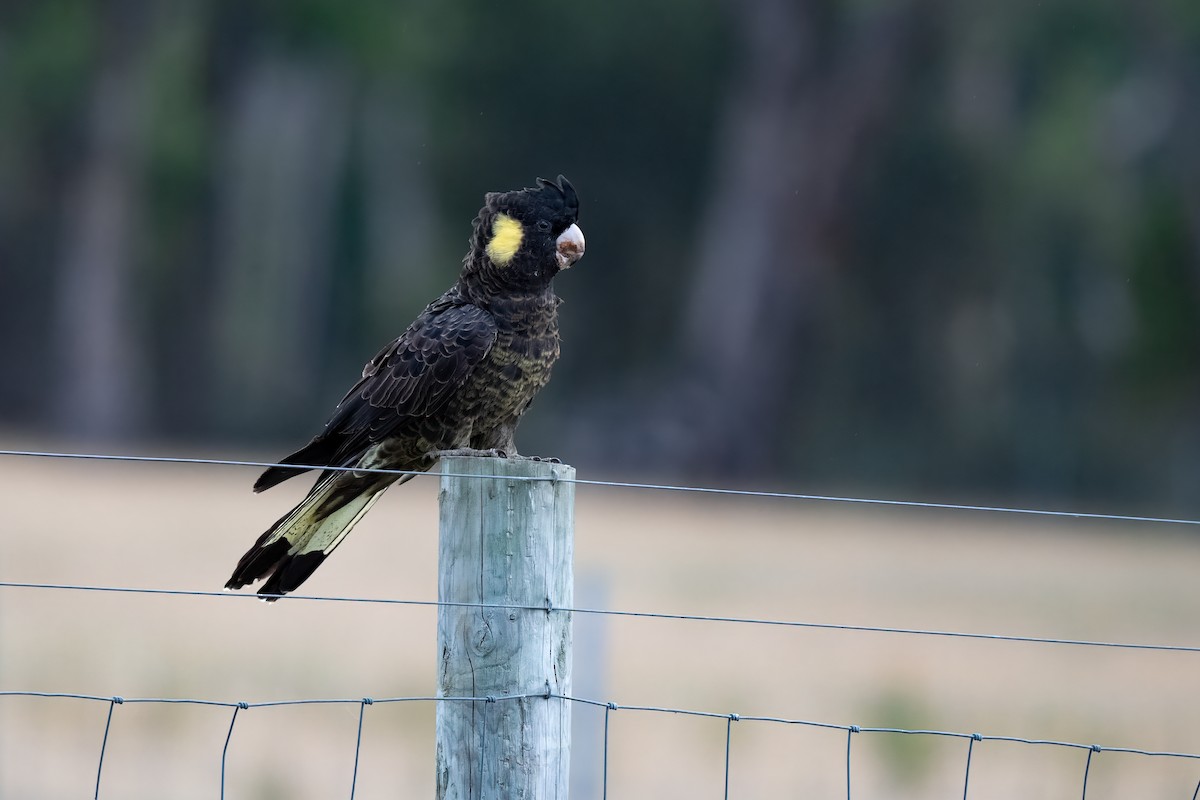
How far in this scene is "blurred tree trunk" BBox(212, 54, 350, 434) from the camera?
101 ft

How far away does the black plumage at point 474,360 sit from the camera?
16.2 feet

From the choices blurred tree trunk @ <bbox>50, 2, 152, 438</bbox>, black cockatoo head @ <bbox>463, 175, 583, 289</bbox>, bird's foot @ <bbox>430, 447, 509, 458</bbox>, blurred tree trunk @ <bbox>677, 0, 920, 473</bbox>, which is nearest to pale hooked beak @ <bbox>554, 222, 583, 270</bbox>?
black cockatoo head @ <bbox>463, 175, 583, 289</bbox>

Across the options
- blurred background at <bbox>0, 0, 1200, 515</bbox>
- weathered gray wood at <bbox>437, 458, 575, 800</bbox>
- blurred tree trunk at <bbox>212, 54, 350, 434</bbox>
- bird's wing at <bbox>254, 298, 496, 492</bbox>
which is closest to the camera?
weathered gray wood at <bbox>437, 458, 575, 800</bbox>

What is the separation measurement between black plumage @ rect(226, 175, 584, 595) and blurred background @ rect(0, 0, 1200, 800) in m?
2.63

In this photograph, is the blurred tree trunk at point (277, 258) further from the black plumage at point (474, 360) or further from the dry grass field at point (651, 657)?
the black plumage at point (474, 360)

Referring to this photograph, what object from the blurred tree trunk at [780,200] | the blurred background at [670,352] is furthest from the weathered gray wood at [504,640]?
the blurred tree trunk at [780,200]

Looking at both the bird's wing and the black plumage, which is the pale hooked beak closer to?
the black plumage

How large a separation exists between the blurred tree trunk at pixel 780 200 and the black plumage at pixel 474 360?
19.7m

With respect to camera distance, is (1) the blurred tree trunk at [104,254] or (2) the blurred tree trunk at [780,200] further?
(1) the blurred tree trunk at [104,254]

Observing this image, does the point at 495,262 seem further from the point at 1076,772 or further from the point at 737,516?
the point at 737,516

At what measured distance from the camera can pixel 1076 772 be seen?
7.90 meters

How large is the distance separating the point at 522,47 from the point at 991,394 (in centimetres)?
1172

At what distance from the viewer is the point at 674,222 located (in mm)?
31234

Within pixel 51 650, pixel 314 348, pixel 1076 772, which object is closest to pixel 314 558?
pixel 1076 772
